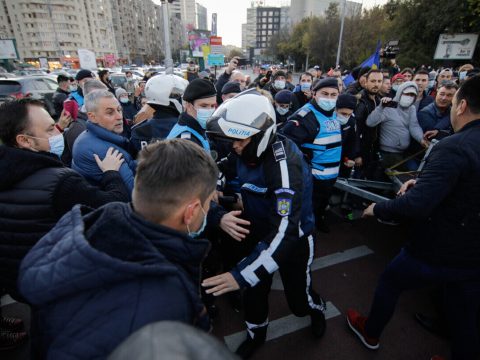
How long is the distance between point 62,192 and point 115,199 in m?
0.36

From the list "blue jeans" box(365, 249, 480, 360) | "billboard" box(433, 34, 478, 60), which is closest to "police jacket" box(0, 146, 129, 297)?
"blue jeans" box(365, 249, 480, 360)

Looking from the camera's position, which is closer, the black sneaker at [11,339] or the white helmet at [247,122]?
the white helmet at [247,122]

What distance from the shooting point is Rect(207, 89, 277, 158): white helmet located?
1.72m

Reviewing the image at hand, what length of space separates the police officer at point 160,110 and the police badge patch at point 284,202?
1661 millimetres

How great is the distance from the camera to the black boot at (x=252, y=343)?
239cm

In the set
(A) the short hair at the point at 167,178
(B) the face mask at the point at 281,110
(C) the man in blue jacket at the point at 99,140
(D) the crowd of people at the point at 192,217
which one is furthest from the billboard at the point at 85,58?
(A) the short hair at the point at 167,178

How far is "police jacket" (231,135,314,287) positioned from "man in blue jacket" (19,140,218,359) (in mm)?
694

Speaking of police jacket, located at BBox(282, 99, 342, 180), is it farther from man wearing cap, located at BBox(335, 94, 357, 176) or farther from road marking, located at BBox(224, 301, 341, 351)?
road marking, located at BBox(224, 301, 341, 351)

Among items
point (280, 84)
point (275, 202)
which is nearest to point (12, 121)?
point (275, 202)

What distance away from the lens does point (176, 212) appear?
109cm

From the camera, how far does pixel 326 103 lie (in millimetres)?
3379

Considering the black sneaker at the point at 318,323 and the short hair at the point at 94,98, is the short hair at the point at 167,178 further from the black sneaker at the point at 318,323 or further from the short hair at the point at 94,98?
the black sneaker at the point at 318,323

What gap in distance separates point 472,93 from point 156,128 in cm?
262

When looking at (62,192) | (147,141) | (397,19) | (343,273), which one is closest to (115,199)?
(62,192)
